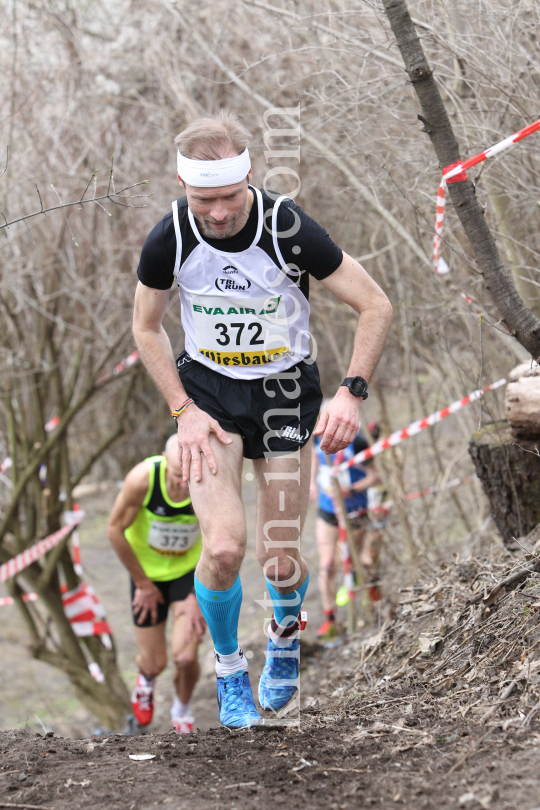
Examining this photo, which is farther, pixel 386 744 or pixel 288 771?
pixel 386 744

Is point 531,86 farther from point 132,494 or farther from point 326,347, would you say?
point 326,347

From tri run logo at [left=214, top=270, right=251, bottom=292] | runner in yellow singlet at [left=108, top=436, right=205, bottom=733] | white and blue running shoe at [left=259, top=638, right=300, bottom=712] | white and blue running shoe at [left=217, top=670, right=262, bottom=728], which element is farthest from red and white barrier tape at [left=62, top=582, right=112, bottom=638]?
tri run logo at [left=214, top=270, right=251, bottom=292]

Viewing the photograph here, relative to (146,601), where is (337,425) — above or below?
above

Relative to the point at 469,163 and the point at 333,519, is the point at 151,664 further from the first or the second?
the point at 469,163

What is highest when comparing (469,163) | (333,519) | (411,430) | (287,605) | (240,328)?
(469,163)

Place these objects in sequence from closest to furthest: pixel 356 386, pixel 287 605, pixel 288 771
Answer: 1. pixel 288 771
2. pixel 356 386
3. pixel 287 605

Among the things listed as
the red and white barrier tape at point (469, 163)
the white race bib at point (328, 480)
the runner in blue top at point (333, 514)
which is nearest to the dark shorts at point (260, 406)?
the red and white barrier tape at point (469, 163)

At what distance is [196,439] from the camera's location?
10.0 feet

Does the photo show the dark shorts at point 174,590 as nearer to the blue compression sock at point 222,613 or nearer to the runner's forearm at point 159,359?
the blue compression sock at point 222,613

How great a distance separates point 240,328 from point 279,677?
1640 mm

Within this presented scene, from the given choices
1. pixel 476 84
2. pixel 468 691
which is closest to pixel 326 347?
pixel 476 84

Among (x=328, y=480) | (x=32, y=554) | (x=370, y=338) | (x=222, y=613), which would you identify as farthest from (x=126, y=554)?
(x=370, y=338)

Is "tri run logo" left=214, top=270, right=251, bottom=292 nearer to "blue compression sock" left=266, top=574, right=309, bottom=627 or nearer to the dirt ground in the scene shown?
"blue compression sock" left=266, top=574, right=309, bottom=627

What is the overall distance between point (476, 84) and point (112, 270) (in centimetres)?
444
